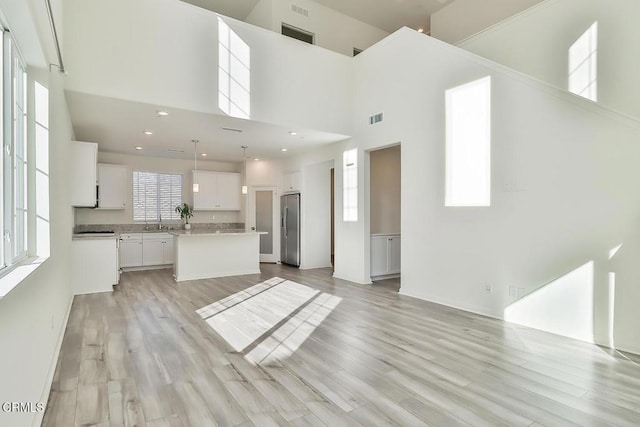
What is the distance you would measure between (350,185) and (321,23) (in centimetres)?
406

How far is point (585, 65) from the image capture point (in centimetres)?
407

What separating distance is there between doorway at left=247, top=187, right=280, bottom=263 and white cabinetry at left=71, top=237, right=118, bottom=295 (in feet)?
12.5

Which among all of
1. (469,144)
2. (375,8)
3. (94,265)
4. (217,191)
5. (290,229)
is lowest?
(94,265)

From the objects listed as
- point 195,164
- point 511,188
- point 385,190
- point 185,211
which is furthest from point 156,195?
point 511,188

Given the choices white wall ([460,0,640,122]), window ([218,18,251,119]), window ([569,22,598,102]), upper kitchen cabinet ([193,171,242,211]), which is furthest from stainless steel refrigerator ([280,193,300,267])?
window ([569,22,598,102])

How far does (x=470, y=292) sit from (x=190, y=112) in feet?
15.5

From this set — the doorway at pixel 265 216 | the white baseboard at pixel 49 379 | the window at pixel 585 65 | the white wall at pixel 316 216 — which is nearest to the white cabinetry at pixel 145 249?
the doorway at pixel 265 216

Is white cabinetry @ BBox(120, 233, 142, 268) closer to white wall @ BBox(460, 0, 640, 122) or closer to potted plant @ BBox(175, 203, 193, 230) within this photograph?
potted plant @ BBox(175, 203, 193, 230)

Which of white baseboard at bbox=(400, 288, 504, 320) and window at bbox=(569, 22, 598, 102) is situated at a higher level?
window at bbox=(569, 22, 598, 102)

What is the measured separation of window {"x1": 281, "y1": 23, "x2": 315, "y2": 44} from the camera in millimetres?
7430

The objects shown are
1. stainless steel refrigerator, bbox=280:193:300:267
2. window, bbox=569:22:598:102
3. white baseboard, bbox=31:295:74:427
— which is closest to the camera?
white baseboard, bbox=31:295:74:427

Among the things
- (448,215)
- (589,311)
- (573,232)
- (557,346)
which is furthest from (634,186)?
(448,215)

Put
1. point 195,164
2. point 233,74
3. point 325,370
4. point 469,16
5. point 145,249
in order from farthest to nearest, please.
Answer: point 195,164 → point 145,249 → point 469,16 → point 233,74 → point 325,370

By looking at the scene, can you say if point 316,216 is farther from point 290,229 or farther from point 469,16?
point 469,16
